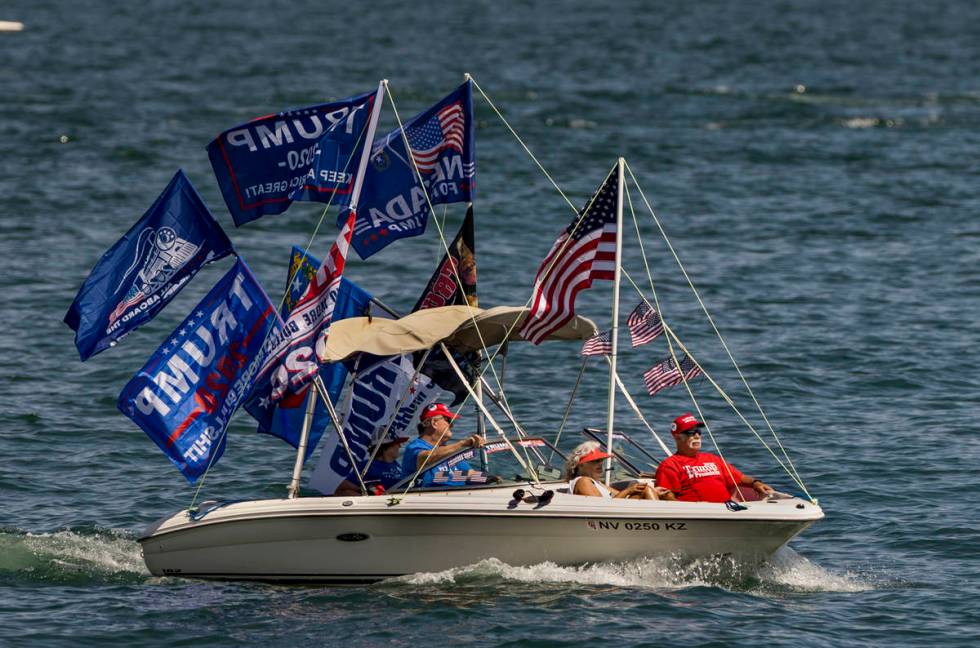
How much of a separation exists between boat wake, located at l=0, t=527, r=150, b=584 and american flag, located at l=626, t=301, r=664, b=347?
6.22 m

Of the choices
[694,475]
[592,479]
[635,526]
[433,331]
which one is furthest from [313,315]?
[694,475]

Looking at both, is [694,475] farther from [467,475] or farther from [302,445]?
[302,445]

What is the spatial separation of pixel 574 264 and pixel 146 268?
15.9 ft

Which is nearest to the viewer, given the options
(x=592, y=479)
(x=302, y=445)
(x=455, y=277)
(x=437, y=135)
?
(x=592, y=479)

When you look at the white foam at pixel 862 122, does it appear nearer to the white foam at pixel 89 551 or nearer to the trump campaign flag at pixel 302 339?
the trump campaign flag at pixel 302 339

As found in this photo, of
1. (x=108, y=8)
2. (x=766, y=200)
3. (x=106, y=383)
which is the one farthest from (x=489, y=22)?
(x=106, y=383)

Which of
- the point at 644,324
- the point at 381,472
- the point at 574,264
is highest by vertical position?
the point at 574,264

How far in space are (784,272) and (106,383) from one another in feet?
51.2

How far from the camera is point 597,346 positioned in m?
17.5

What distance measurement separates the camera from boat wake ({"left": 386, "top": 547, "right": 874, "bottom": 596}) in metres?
15.9

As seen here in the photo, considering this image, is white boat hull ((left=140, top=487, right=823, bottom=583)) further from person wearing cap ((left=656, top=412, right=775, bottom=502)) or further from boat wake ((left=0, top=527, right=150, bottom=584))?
boat wake ((left=0, top=527, right=150, bottom=584))

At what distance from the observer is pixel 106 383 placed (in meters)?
25.4

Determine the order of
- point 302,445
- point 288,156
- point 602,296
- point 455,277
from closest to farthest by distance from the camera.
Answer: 1. point 302,445
2. point 288,156
3. point 455,277
4. point 602,296

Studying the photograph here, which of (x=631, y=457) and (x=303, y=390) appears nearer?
(x=303, y=390)
